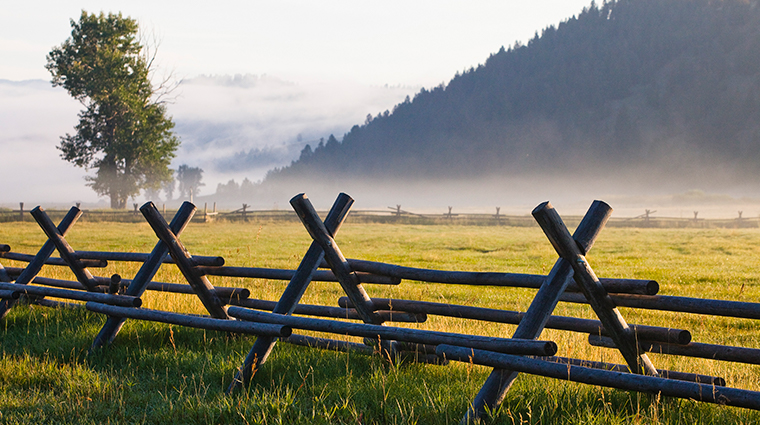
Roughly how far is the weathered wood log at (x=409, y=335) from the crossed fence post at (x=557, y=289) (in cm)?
13

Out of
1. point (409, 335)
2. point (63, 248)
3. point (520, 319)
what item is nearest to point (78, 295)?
point (63, 248)

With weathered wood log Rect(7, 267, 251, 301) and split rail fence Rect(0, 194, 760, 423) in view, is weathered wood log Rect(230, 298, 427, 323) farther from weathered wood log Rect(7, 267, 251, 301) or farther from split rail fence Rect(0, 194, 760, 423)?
weathered wood log Rect(7, 267, 251, 301)

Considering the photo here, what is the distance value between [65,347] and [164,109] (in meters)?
51.4

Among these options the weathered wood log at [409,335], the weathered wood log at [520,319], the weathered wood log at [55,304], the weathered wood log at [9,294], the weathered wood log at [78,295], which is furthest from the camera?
the weathered wood log at [55,304]

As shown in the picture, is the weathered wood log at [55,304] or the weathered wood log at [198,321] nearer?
the weathered wood log at [198,321]

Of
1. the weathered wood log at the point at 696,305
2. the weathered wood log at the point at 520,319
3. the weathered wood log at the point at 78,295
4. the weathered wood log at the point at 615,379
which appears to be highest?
the weathered wood log at the point at 696,305

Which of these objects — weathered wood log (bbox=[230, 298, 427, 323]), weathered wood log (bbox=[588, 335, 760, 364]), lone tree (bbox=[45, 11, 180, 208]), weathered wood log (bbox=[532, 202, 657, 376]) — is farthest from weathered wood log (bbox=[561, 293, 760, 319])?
lone tree (bbox=[45, 11, 180, 208])

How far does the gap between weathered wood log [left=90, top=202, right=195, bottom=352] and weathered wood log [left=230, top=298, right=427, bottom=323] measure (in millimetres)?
810

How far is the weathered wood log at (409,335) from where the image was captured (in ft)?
10.1

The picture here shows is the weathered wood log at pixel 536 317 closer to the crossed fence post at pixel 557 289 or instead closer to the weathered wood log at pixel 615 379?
the crossed fence post at pixel 557 289

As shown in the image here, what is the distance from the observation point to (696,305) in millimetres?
3430

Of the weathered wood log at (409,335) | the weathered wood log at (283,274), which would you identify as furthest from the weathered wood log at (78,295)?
the weathered wood log at (409,335)

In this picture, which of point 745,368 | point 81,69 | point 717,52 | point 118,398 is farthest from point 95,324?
point 717,52

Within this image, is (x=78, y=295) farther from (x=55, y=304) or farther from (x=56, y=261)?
(x=56, y=261)
